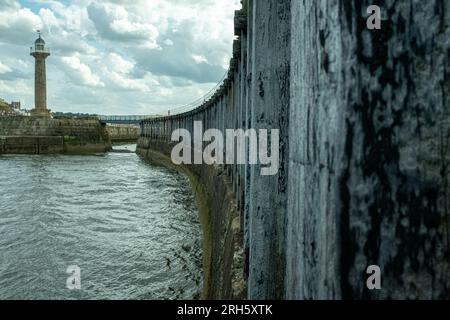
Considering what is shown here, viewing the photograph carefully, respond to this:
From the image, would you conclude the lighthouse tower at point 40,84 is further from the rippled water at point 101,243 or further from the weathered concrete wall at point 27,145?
the rippled water at point 101,243

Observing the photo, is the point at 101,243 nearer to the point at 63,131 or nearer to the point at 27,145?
the point at 27,145

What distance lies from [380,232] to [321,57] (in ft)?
1.51

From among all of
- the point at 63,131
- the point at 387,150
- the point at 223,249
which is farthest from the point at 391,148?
the point at 63,131

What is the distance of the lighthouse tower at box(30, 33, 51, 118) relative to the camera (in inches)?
2015

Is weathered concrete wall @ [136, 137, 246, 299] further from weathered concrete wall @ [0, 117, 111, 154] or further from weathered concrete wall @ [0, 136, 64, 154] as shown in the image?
weathered concrete wall @ [0, 117, 111, 154]

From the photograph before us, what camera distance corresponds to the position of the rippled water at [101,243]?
731 cm

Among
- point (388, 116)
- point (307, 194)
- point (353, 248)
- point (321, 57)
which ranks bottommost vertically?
point (353, 248)

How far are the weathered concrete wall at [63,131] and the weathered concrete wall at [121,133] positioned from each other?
25177 mm

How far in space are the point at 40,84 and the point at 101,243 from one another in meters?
47.5

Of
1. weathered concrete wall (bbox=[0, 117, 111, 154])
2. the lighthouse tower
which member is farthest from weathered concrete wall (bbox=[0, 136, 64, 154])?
the lighthouse tower

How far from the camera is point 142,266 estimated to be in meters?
8.33

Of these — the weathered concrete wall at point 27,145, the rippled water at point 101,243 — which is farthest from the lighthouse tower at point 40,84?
the rippled water at point 101,243
